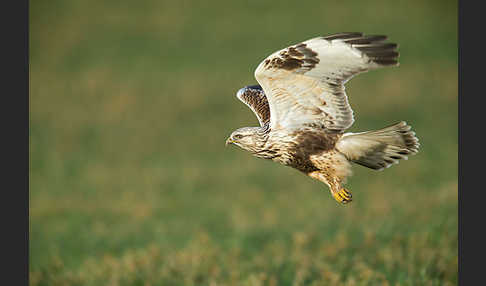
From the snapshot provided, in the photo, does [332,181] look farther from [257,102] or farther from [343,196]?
[257,102]

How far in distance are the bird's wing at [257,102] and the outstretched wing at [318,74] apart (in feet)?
2.16

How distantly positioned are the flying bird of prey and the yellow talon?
12 mm

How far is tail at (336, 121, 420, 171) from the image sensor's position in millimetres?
3994

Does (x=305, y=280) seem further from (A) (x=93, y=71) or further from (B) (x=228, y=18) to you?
(B) (x=228, y=18)

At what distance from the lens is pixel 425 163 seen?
16359 mm

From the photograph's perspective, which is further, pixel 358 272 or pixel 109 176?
pixel 109 176

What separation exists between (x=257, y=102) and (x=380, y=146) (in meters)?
1.24

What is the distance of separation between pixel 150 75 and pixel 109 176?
6.17 metres

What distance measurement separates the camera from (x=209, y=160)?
17203mm

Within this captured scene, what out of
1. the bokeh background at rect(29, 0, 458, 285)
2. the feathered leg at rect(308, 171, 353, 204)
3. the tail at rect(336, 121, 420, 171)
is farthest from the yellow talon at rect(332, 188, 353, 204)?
the bokeh background at rect(29, 0, 458, 285)

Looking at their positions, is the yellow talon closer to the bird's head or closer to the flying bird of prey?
the flying bird of prey

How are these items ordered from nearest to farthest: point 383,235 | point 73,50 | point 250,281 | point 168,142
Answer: point 250,281 → point 383,235 → point 168,142 → point 73,50

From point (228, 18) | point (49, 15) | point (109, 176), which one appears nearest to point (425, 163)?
point (109, 176)

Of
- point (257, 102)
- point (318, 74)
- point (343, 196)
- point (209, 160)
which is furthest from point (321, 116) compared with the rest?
point (209, 160)
